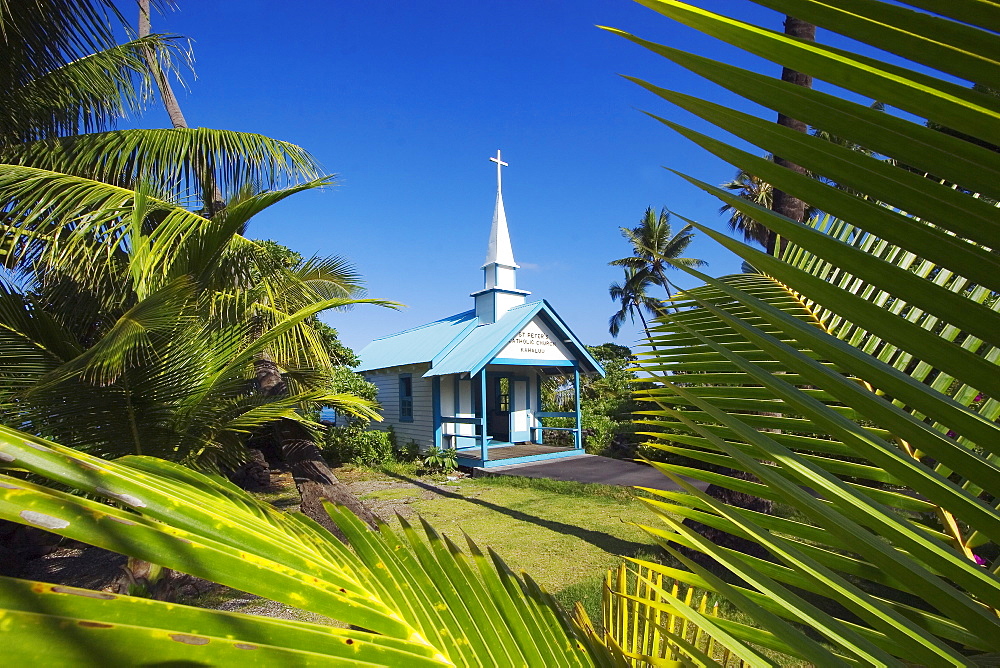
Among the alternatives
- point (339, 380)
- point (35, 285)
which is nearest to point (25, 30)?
point (35, 285)

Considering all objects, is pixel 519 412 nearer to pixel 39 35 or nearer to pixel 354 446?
pixel 354 446

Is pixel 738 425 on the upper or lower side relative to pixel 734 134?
lower

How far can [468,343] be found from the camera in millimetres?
15758

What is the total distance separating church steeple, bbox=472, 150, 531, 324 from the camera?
55.4 ft

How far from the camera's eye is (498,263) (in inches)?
667

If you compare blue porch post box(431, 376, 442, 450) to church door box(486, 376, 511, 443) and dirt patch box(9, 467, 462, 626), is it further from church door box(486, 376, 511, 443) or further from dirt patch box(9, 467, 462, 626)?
church door box(486, 376, 511, 443)

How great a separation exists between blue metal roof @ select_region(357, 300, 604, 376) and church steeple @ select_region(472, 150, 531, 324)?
42 cm

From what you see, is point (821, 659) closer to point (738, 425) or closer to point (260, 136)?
point (738, 425)

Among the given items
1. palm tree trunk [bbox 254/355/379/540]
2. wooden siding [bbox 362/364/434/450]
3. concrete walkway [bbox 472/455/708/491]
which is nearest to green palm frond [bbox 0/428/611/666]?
palm tree trunk [bbox 254/355/379/540]

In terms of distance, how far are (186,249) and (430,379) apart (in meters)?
12.2

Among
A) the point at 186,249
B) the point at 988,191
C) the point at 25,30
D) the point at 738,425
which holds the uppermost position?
the point at 25,30

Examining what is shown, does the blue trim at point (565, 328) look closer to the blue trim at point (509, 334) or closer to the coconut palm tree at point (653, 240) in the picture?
the blue trim at point (509, 334)

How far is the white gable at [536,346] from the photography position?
49.7 feet

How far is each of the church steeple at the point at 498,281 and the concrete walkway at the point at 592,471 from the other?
4907mm
